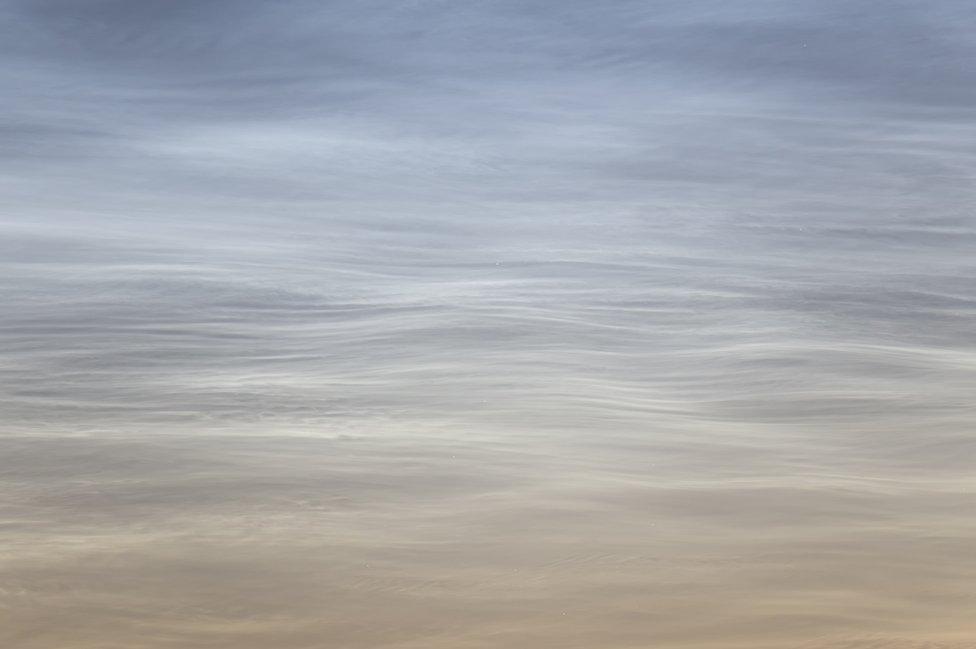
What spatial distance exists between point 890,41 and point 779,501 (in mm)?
4470

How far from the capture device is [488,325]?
9.23 ft

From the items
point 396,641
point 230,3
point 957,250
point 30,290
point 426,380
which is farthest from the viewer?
point 230,3

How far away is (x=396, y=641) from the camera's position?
1.40 m

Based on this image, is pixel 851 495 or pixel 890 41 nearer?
pixel 851 495

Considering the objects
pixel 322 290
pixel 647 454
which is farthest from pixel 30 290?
pixel 647 454

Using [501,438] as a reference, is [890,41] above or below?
above

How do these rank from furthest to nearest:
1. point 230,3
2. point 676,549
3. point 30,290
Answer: point 230,3
point 30,290
point 676,549

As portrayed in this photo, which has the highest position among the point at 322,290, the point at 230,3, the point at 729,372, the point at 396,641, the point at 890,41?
the point at 230,3

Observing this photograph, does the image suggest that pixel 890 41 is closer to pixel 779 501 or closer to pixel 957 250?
pixel 957 250

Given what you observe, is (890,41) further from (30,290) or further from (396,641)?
(396,641)

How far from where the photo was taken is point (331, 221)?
4.05 metres

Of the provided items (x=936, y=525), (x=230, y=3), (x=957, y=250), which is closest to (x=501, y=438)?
(x=936, y=525)

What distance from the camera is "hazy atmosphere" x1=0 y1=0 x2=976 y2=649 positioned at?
5.05 ft

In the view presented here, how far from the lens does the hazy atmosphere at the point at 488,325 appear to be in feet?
5.05
